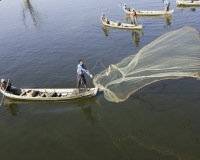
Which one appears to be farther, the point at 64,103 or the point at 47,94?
the point at 47,94

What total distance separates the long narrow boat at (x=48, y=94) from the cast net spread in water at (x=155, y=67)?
104 cm

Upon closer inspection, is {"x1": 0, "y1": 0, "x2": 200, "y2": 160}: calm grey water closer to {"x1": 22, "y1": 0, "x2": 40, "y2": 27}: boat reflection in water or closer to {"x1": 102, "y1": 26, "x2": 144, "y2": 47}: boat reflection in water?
{"x1": 102, "y1": 26, "x2": 144, "y2": 47}: boat reflection in water

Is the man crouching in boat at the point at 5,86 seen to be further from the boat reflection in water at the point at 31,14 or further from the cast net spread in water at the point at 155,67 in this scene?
the boat reflection in water at the point at 31,14

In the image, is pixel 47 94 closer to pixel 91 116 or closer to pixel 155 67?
pixel 91 116

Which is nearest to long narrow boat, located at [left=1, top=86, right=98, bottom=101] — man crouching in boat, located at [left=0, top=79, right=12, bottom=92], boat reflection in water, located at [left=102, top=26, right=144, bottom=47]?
man crouching in boat, located at [left=0, top=79, right=12, bottom=92]

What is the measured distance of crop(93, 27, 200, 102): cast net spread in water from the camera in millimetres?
9461

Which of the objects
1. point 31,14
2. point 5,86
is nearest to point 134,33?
point 5,86

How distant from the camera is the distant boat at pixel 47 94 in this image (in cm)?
1182

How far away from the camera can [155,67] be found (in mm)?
10445

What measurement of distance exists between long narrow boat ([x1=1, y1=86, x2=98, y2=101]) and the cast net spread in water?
1.04 meters

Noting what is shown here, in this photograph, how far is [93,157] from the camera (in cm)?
859

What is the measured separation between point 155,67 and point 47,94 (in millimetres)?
6165

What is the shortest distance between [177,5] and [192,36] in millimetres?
19241

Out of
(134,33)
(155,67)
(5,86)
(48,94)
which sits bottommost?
(134,33)
